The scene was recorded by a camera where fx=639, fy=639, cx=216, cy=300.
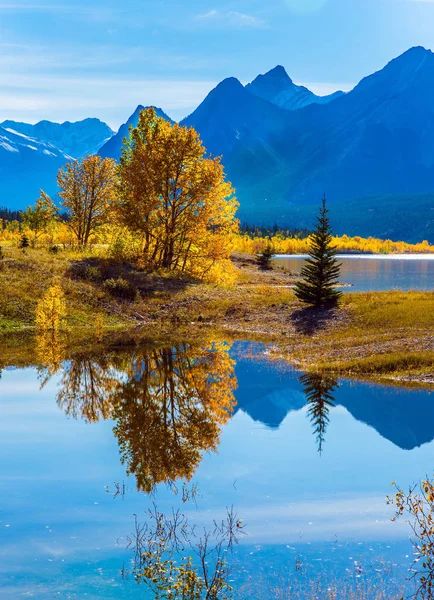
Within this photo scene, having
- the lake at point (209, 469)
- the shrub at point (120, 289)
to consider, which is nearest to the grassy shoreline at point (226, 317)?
the shrub at point (120, 289)

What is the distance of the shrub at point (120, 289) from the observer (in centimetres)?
5078

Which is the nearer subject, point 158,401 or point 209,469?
point 209,469

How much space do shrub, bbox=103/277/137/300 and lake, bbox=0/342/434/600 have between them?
743 inches

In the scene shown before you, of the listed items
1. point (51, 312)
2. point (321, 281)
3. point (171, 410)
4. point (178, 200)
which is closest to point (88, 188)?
point (178, 200)

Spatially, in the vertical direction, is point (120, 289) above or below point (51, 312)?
above

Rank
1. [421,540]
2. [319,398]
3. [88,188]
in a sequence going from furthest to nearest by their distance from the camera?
[88,188] → [319,398] → [421,540]

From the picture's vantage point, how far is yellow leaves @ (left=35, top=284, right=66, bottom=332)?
139 feet

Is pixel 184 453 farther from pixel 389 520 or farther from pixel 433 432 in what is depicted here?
pixel 433 432

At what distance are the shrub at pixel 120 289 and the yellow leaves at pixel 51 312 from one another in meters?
6.36

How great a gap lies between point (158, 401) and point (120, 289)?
1040 inches

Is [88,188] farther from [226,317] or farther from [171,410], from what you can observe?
[171,410]

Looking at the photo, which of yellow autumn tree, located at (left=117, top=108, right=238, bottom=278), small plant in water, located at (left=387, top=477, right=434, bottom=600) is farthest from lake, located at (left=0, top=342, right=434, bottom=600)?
yellow autumn tree, located at (left=117, top=108, right=238, bottom=278)

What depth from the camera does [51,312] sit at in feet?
142

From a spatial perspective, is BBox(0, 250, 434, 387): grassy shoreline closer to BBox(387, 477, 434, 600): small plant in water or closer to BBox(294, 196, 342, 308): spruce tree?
BBox(294, 196, 342, 308): spruce tree
